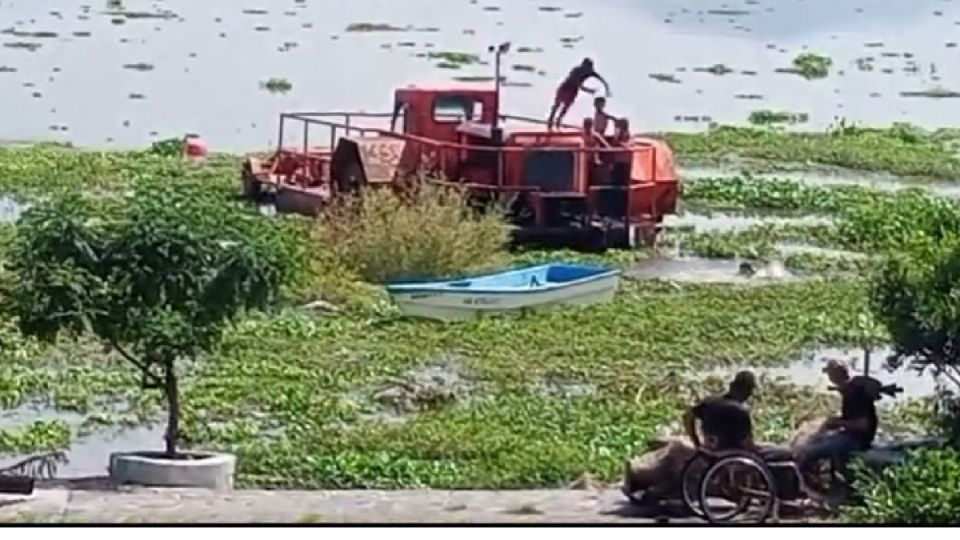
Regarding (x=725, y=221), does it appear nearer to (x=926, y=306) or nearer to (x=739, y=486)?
(x=926, y=306)

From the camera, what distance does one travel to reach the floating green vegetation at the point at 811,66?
30500mm

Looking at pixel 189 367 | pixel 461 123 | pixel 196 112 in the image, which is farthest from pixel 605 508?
pixel 196 112

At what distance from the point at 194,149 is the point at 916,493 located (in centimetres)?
1425

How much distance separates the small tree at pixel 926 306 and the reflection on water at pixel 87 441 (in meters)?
2.87

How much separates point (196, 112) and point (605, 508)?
1735 centimetres

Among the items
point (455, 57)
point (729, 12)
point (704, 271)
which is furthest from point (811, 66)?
point (704, 271)

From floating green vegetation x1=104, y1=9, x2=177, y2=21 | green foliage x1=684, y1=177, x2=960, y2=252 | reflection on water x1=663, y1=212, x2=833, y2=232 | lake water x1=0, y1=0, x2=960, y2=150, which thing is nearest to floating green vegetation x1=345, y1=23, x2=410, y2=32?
lake water x1=0, y1=0, x2=960, y2=150

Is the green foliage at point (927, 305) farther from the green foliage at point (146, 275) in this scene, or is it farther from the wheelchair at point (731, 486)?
the green foliage at point (146, 275)

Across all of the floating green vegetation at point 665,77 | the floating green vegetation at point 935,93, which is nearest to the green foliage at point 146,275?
the floating green vegetation at point 665,77

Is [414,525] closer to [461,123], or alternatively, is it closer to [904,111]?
[461,123]

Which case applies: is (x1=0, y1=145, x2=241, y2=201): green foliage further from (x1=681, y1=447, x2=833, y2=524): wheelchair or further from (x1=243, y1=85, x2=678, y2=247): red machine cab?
(x1=681, y1=447, x2=833, y2=524): wheelchair

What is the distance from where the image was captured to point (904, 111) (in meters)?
26.1

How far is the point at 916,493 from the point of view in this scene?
623cm

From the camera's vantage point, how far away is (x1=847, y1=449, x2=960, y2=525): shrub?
6.10 meters
